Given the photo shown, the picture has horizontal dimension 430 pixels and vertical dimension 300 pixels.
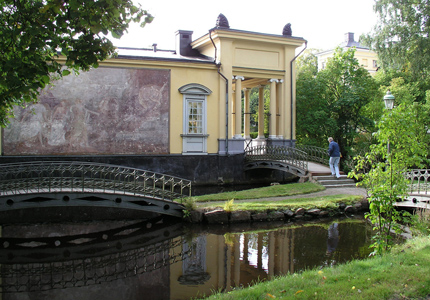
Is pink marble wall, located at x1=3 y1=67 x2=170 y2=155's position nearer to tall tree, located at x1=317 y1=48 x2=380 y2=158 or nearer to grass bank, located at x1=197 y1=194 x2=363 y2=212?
grass bank, located at x1=197 y1=194 x2=363 y2=212

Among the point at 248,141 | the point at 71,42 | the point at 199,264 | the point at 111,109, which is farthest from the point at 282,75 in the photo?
the point at 71,42

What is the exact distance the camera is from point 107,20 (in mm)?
7336

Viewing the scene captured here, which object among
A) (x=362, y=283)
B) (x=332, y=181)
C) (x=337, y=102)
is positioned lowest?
(x=362, y=283)

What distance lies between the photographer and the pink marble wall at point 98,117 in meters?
19.2

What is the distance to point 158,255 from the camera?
11062 millimetres

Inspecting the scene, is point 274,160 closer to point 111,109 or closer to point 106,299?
point 111,109

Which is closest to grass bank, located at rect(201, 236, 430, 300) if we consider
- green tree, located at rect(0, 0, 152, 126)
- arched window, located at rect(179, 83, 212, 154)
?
green tree, located at rect(0, 0, 152, 126)

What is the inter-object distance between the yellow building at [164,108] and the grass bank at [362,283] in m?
14.9

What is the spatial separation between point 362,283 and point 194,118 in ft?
55.1

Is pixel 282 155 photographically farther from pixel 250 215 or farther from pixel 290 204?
pixel 250 215

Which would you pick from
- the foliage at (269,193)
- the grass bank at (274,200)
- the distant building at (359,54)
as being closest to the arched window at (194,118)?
the foliage at (269,193)

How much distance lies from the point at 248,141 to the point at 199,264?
18.0 metres

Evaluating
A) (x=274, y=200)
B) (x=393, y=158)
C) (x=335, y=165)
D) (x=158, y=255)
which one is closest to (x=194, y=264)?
(x=158, y=255)

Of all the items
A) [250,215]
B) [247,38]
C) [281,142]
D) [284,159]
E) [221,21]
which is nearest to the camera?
[250,215]
